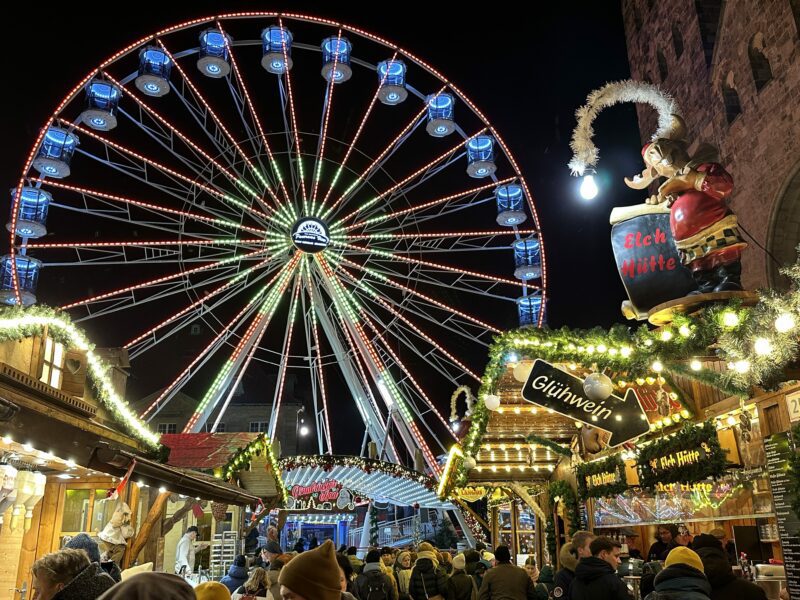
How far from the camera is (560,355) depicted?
767 centimetres

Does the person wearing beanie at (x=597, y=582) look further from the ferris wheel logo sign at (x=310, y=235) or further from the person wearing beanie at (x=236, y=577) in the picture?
the ferris wheel logo sign at (x=310, y=235)

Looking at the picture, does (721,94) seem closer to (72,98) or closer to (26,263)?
(72,98)

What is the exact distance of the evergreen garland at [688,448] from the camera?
6.85 meters

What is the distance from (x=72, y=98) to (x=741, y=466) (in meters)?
15.7

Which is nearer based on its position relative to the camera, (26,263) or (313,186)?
(26,263)

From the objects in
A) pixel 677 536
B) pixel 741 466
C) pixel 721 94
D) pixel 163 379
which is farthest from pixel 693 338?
pixel 163 379

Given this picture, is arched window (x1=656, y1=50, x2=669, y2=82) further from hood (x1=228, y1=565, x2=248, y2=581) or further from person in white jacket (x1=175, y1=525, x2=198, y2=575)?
hood (x1=228, y1=565, x2=248, y2=581)

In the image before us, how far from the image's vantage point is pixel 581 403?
7676 mm

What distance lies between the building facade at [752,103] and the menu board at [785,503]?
6477mm

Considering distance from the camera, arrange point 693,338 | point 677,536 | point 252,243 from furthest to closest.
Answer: point 252,243
point 677,536
point 693,338

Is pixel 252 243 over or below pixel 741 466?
over

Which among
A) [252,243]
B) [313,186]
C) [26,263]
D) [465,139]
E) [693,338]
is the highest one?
[465,139]

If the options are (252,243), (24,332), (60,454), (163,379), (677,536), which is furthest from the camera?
(163,379)

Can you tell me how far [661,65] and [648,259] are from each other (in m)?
14.1
